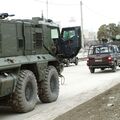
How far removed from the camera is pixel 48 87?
13.1 metres

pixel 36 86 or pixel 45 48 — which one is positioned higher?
pixel 45 48

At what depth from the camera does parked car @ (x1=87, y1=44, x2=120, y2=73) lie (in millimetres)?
26969

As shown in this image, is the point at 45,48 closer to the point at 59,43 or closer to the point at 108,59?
the point at 59,43

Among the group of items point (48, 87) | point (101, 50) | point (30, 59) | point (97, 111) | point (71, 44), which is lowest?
point (97, 111)

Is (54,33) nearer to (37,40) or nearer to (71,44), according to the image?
(71,44)

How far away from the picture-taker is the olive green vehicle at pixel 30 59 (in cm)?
1069

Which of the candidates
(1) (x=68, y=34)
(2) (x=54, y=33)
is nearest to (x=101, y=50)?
(1) (x=68, y=34)

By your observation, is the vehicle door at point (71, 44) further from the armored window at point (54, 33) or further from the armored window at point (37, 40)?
the armored window at point (37, 40)

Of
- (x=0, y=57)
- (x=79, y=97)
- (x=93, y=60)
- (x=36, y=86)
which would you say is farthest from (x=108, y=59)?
(x=0, y=57)

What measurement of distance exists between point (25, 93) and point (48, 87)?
5.58 feet

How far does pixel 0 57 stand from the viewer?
10406mm

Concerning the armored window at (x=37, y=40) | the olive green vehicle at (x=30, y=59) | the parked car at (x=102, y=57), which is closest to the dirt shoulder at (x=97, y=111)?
the olive green vehicle at (x=30, y=59)

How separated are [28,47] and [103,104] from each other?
264 cm

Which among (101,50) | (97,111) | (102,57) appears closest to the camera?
(97,111)
